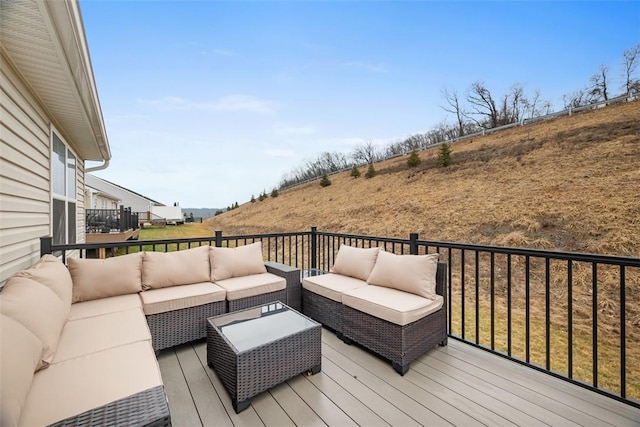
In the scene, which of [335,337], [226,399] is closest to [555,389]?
[335,337]

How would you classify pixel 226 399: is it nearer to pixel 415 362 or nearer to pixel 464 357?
pixel 415 362

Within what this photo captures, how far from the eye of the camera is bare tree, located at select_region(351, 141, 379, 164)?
24923 mm

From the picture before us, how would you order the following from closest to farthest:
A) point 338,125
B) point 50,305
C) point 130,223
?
1. point 50,305
2. point 130,223
3. point 338,125

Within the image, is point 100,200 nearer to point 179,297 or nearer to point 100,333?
point 179,297

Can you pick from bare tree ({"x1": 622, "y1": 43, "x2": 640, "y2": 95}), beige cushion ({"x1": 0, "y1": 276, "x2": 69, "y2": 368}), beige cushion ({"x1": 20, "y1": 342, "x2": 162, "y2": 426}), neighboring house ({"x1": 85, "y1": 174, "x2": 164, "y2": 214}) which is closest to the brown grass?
bare tree ({"x1": 622, "y1": 43, "x2": 640, "y2": 95})

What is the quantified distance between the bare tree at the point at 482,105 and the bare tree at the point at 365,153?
26.2 ft

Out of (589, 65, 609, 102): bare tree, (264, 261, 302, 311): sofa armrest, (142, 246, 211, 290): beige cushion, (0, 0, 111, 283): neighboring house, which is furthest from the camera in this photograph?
(589, 65, 609, 102): bare tree

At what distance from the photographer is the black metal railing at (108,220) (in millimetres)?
8086

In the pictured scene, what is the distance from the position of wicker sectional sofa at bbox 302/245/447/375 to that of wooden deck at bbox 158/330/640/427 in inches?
8.3

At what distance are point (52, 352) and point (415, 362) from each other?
8.38ft

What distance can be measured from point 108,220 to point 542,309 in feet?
37.4

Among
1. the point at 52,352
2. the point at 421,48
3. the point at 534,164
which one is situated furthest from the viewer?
the point at 534,164

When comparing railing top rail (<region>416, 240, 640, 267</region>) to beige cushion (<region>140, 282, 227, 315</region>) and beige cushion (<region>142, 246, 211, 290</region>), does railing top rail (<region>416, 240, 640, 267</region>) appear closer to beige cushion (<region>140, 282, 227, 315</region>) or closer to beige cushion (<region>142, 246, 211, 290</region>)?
beige cushion (<region>140, 282, 227, 315</region>)

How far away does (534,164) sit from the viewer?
A: 10391mm
